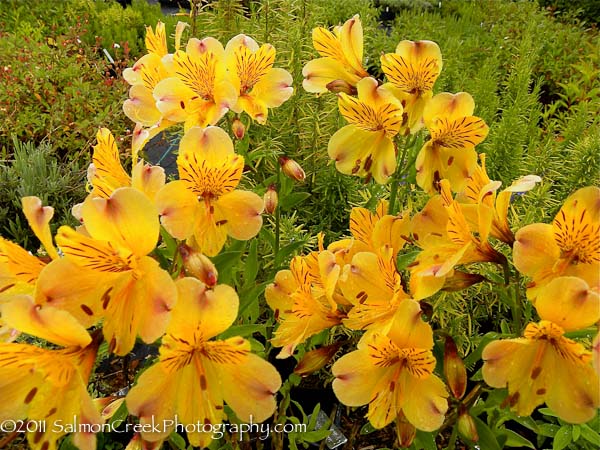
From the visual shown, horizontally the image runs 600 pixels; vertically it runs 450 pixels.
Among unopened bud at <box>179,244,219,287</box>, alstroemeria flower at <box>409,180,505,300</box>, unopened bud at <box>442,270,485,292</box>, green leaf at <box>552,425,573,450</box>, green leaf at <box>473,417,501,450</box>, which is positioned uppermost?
unopened bud at <box>179,244,219,287</box>

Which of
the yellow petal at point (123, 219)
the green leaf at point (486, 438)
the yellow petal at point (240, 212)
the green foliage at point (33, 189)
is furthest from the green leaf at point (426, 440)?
the green foliage at point (33, 189)

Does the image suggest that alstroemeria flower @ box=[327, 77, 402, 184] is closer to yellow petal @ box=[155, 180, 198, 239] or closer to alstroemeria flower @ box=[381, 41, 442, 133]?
alstroemeria flower @ box=[381, 41, 442, 133]

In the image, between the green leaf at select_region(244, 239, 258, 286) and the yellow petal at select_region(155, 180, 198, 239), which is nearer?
the yellow petal at select_region(155, 180, 198, 239)

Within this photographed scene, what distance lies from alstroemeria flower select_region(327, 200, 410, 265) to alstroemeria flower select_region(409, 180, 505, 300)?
0.02m

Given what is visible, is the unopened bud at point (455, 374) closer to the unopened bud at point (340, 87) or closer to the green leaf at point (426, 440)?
the green leaf at point (426, 440)

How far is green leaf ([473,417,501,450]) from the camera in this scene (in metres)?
0.75

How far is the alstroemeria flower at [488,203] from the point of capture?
0.64 meters

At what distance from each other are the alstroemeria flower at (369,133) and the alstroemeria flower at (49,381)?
0.46 meters

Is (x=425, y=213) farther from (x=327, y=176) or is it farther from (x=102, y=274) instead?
(x=327, y=176)

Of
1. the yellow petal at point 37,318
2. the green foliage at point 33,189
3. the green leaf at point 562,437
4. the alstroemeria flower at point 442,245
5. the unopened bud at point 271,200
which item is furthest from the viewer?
the green foliage at point 33,189

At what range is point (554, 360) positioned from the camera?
0.60 meters

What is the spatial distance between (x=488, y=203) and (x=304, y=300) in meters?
0.25

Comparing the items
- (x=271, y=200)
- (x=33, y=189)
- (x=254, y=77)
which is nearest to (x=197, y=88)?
(x=254, y=77)

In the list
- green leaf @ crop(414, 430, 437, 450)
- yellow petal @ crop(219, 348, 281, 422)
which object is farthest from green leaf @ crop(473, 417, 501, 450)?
yellow petal @ crop(219, 348, 281, 422)
